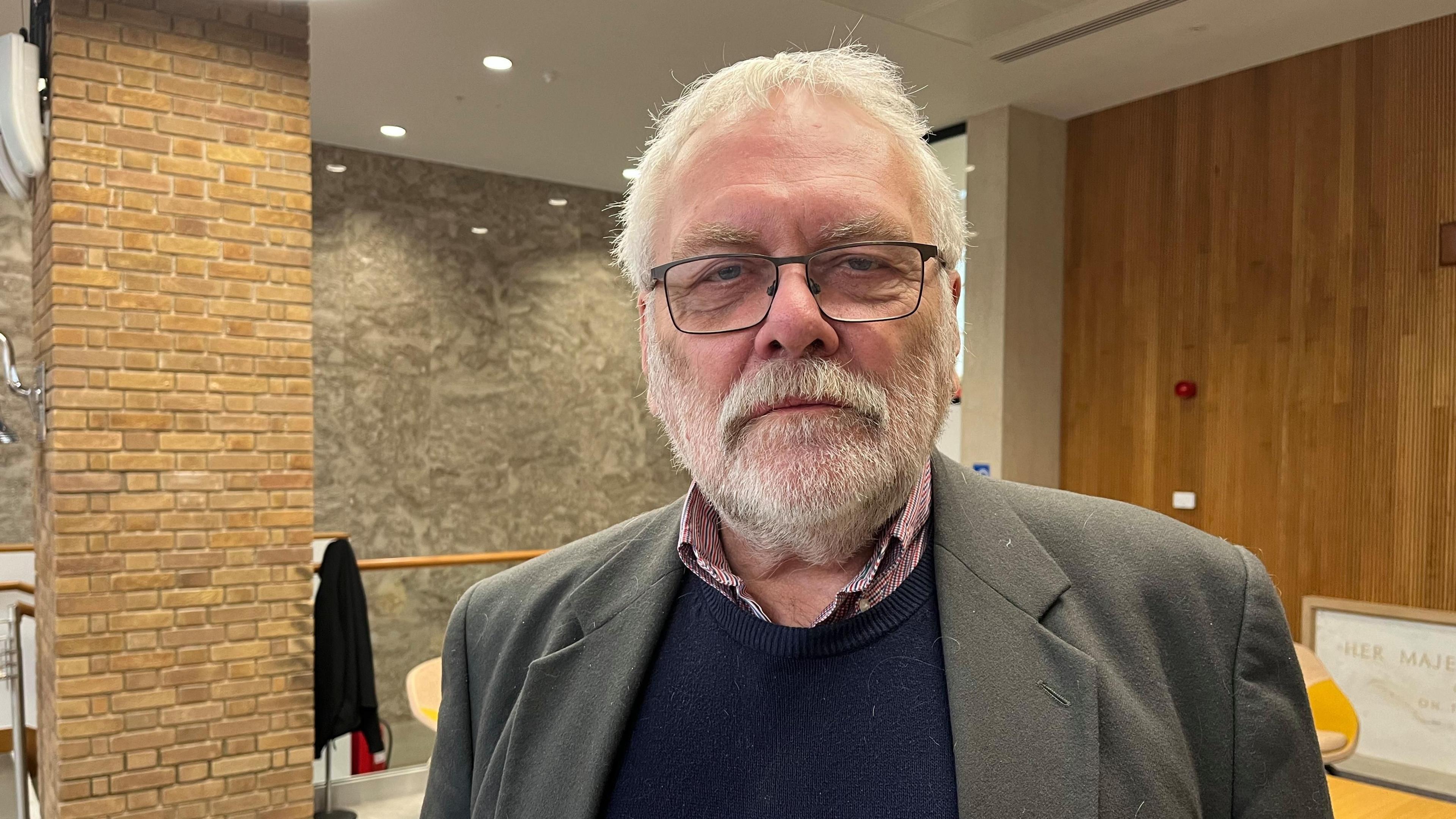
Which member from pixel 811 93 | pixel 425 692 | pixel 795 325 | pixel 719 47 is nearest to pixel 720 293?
pixel 795 325

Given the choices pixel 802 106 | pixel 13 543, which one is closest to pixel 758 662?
pixel 802 106

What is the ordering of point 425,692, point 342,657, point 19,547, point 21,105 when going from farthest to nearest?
1. point 19,547
2. point 342,657
3. point 425,692
4. point 21,105

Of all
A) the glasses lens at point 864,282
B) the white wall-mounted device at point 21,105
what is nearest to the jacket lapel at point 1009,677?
the glasses lens at point 864,282

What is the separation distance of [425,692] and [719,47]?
3.43 meters

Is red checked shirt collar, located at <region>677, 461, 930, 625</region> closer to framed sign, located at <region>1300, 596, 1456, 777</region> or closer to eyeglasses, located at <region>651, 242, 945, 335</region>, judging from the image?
eyeglasses, located at <region>651, 242, 945, 335</region>

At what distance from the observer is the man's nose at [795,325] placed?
943 mm

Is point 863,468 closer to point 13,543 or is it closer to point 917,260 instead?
point 917,260

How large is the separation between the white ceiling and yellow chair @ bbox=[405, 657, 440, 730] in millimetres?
2855

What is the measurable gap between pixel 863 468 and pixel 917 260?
214mm

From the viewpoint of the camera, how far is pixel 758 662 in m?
1.00

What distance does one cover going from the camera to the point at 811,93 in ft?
3.44

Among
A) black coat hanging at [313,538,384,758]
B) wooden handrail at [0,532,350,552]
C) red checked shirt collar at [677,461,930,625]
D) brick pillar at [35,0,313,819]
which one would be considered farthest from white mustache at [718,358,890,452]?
wooden handrail at [0,532,350,552]

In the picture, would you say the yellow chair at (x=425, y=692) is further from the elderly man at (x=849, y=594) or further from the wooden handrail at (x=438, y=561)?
the elderly man at (x=849, y=594)

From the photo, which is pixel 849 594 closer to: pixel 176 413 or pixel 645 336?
pixel 645 336
